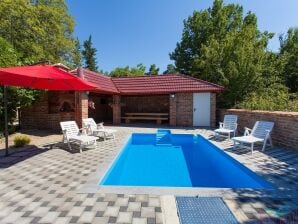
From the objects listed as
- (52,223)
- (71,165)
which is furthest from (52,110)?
(52,223)

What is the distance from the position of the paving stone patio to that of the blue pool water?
1.40 ft

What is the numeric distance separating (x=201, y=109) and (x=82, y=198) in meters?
12.7

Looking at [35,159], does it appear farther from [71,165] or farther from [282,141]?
[282,141]

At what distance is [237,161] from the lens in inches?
254

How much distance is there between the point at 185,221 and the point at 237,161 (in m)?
3.83

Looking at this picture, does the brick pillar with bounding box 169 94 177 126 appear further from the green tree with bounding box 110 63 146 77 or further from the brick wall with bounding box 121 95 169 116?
the green tree with bounding box 110 63 146 77

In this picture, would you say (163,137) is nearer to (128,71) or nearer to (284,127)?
(284,127)

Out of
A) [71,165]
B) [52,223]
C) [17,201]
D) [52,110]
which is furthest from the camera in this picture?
[52,110]

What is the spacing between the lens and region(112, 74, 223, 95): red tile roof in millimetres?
15374

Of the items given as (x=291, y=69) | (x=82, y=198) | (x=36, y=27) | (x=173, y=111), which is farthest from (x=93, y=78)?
(x=291, y=69)

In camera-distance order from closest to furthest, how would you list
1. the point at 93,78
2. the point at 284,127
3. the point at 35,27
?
the point at 284,127 < the point at 93,78 < the point at 35,27

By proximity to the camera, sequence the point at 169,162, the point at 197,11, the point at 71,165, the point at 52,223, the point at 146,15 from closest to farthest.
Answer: the point at 52,223, the point at 71,165, the point at 169,162, the point at 146,15, the point at 197,11

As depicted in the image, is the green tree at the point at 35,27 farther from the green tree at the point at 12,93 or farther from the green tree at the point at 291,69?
the green tree at the point at 291,69

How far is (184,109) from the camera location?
15.8 m
